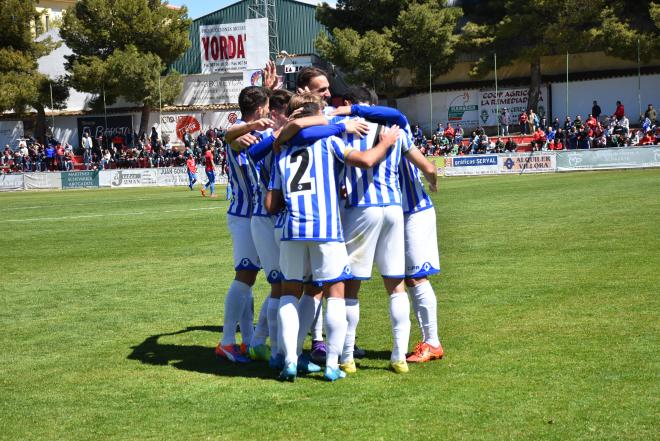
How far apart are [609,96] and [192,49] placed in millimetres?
34342

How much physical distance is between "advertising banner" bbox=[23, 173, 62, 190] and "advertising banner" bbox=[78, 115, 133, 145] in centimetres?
1279

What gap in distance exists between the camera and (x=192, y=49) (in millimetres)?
69500

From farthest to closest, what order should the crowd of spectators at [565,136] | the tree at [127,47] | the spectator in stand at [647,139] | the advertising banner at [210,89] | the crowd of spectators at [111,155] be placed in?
the advertising banner at [210,89] < the tree at [127,47] < the crowd of spectators at [111,155] < the crowd of spectators at [565,136] < the spectator in stand at [647,139]

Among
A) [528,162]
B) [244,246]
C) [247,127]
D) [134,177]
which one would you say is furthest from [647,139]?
[247,127]

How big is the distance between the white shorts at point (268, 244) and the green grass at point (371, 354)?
85cm

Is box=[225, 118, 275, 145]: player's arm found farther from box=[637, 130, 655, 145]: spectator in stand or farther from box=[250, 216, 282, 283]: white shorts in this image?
box=[637, 130, 655, 145]: spectator in stand

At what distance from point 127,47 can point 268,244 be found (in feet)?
196

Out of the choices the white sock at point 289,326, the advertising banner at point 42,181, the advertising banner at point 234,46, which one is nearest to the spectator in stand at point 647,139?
the advertising banner at point 234,46

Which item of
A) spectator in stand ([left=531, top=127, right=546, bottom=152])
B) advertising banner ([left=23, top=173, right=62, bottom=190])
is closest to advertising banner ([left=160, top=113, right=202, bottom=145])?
advertising banner ([left=23, top=173, right=62, bottom=190])

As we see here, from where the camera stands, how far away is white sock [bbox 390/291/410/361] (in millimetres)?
6686

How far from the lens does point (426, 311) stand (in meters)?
7.09

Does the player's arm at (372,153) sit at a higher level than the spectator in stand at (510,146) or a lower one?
higher

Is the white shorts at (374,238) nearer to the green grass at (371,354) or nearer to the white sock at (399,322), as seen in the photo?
the white sock at (399,322)

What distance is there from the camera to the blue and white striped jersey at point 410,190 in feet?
23.0
